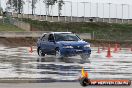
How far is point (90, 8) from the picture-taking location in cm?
10194

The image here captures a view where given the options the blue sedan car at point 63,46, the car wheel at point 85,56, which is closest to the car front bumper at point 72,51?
the blue sedan car at point 63,46

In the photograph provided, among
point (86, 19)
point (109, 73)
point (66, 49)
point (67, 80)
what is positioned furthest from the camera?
point (86, 19)

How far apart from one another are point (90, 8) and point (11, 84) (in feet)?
292

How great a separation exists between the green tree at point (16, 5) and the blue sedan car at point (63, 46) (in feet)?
250

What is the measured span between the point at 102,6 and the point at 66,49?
7609cm

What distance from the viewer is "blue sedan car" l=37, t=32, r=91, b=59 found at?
26.4 m

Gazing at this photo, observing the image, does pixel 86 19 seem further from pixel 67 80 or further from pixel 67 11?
pixel 67 80

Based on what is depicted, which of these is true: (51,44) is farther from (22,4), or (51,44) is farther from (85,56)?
(22,4)

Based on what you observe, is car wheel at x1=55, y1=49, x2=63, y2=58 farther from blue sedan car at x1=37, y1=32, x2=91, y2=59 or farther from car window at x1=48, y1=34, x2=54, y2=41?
car window at x1=48, y1=34, x2=54, y2=41

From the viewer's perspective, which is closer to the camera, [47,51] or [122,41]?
[47,51]

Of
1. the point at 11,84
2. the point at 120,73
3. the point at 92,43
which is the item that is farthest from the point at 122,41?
the point at 11,84

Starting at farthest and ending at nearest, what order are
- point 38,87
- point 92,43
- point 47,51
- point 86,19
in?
1. point 86,19
2. point 92,43
3. point 47,51
4. point 38,87

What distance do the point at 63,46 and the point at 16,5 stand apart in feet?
267

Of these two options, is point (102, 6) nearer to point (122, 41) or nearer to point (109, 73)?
point (122, 41)
